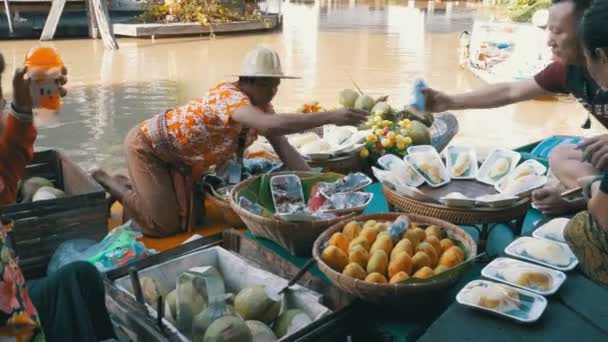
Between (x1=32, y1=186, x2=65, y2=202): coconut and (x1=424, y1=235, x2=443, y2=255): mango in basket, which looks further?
(x1=32, y1=186, x2=65, y2=202): coconut

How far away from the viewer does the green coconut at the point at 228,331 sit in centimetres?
165

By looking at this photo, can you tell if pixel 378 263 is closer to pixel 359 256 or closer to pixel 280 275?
pixel 359 256

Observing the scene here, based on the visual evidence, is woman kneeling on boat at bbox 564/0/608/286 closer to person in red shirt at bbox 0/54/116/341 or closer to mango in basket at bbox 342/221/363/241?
mango in basket at bbox 342/221/363/241

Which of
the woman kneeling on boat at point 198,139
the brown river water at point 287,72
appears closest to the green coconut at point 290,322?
the woman kneeling on boat at point 198,139

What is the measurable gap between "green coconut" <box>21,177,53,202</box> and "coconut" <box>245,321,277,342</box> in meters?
1.64

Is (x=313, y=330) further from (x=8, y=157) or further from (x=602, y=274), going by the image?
(x=8, y=157)

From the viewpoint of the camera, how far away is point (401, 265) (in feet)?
5.98

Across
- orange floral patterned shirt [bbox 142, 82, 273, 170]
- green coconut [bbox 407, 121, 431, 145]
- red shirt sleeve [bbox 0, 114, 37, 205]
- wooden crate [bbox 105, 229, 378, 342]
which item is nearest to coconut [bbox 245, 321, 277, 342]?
wooden crate [bbox 105, 229, 378, 342]

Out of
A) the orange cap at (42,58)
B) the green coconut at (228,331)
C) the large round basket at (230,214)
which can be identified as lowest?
the large round basket at (230,214)

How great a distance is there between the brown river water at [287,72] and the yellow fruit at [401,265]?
1454 millimetres

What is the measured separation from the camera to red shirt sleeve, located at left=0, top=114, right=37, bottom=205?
1.80m

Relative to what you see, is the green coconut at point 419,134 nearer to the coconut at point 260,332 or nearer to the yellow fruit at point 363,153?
the yellow fruit at point 363,153

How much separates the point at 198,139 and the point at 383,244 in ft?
4.64

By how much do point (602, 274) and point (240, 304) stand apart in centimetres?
119
